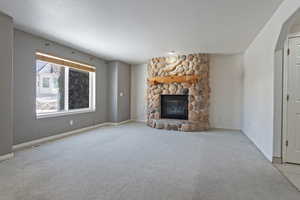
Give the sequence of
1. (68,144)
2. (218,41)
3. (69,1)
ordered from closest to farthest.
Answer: (69,1), (68,144), (218,41)

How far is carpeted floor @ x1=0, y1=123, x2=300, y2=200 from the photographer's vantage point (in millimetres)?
1872

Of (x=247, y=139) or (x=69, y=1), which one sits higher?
(x=69, y=1)

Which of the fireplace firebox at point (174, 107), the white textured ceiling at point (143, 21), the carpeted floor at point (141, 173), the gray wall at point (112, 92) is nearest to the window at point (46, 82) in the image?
the white textured ceiling at point (143, 21)

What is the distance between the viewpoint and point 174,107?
6.07m

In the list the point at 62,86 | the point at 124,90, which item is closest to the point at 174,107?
the point at 124,90

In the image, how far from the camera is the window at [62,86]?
4031 millimetres

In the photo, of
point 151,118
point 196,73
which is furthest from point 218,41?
point 151,118

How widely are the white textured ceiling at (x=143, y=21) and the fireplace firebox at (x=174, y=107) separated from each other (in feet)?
6.55

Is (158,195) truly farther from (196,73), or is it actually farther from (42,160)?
(196,73)

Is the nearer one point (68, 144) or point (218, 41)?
point (68, 144)

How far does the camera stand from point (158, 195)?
72.8 inches

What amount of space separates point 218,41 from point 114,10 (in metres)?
2.71

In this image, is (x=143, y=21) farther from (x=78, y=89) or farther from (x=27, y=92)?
(x=78, y=89)

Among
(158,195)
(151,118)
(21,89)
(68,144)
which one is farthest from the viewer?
(151,118)
